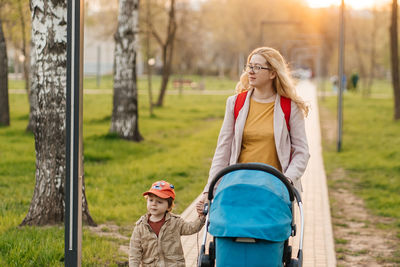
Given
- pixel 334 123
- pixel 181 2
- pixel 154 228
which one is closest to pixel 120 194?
pixel 154 228

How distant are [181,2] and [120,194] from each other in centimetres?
2441

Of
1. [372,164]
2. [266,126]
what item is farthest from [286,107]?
[372,164]

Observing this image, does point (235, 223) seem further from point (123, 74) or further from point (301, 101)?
point (123, 74)

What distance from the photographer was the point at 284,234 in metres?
3.71

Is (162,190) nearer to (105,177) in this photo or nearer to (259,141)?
(259,141)

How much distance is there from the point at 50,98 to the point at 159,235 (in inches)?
108

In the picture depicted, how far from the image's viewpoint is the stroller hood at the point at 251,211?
360cm

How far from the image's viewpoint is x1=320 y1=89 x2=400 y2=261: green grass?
9.91m

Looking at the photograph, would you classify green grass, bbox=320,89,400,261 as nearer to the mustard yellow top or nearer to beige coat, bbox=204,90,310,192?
beige coat, bbox=204,90,310,192

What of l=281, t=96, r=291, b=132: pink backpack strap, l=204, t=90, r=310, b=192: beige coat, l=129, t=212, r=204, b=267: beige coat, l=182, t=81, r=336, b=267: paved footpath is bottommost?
l=182, t=81, r=336, b=267: paved footpath

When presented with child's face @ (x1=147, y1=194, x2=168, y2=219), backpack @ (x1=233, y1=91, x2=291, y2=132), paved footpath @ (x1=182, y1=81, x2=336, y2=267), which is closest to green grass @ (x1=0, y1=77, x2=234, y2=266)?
paved footpath @ (x1=182, y1=81, x2=336, y2=267)

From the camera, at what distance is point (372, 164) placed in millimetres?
13781

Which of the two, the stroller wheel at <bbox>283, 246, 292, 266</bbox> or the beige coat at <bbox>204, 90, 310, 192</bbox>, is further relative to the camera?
the beige coat at <bbox>204, 90, 310, 192</bbox>

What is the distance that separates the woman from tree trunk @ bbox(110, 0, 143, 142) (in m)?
11.0
